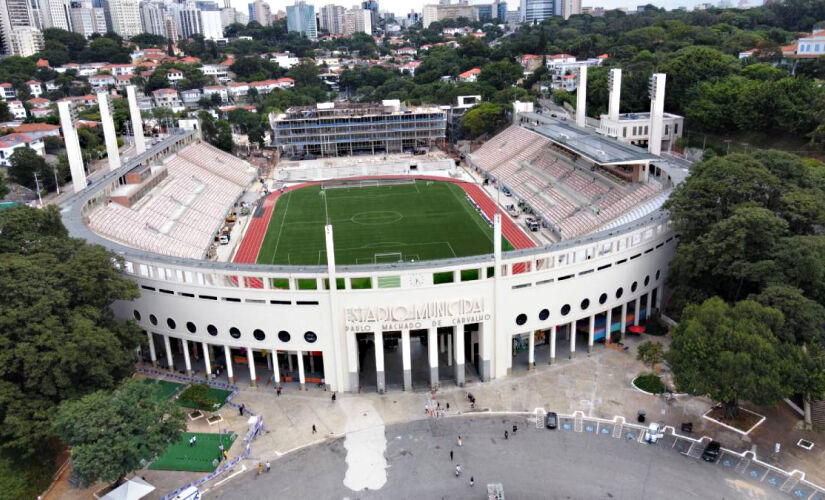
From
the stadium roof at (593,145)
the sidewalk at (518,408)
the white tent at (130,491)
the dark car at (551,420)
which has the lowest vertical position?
the sidewalk at (518,408)

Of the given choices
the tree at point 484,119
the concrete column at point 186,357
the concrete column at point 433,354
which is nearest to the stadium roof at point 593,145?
the tree at point 484,119

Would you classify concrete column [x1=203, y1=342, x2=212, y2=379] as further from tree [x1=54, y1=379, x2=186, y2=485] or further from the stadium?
tree [x1=54, y1=379, x2=186, y2=485]

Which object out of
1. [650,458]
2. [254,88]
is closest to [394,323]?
[650,458]

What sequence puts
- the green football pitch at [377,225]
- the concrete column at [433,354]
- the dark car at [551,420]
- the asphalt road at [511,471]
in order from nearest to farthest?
the asphalt road at [511,471], the dark car at [551,420], the concrete column at [433,354], the green football pitch at [377,225]

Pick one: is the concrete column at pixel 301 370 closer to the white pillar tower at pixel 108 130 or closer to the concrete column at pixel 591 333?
the concrete column at pixel 591 333

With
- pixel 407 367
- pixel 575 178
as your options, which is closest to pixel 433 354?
pixel 407 367

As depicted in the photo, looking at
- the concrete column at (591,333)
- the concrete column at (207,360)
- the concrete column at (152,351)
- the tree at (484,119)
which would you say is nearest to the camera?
the concrete column at (207,360)

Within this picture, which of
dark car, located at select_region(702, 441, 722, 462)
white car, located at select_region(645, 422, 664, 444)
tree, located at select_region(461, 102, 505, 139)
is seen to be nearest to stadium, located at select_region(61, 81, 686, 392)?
white car, located at select_region(645, 422, 664, 444)
